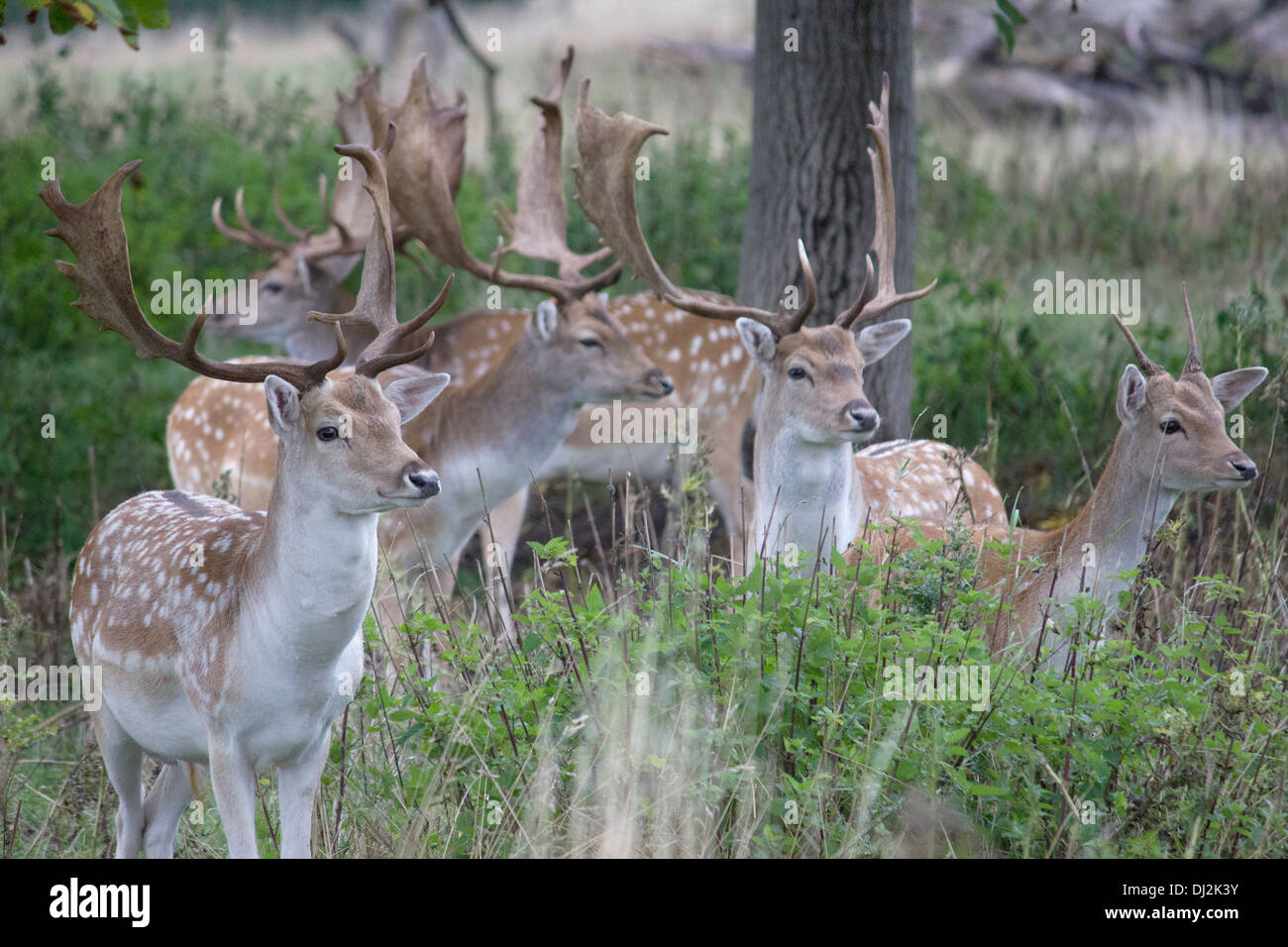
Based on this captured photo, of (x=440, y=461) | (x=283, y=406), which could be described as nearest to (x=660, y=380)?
(x=440, y=461)

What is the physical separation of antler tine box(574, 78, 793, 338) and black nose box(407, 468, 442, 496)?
7.42 feet

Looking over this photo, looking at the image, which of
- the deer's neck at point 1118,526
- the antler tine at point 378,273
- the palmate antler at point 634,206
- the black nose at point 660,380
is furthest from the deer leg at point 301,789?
the black nose at point 660,380

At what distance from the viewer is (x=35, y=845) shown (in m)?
4.26

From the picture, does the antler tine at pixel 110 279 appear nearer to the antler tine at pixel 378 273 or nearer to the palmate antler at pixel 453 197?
the antler tine at pixel 378 273

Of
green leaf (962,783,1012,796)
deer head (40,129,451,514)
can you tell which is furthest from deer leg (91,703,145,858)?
green leaf (962,783,1012,796)

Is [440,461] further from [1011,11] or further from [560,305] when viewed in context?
[1011,11]

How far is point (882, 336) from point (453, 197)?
275cm

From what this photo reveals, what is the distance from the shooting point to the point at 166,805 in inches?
168

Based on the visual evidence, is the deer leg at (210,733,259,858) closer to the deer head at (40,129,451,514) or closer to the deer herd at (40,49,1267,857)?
the deer herd at (40,49,1267,857)

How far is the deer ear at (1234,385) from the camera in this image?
4.75 m

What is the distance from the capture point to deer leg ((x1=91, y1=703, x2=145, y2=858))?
4086 millimetres

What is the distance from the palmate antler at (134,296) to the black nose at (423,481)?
35cm
